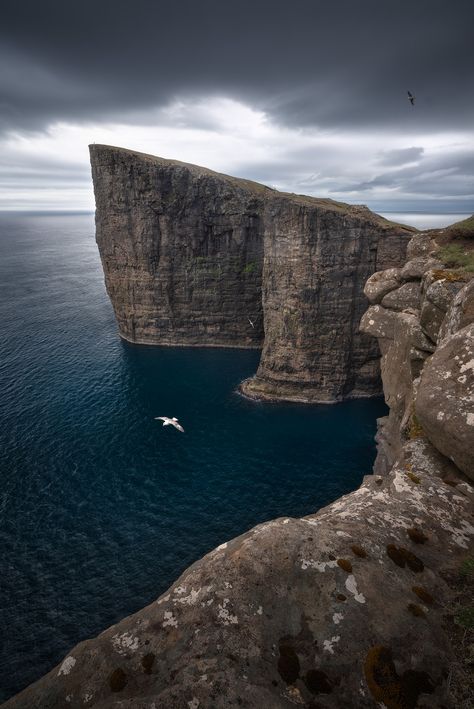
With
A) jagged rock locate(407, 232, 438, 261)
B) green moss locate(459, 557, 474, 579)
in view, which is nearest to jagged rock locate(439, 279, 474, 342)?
green moss locate(459, 557, 474, 579)

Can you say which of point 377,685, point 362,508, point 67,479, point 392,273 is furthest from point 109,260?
point 377,685

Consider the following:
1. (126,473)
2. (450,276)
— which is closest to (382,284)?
(450,276)

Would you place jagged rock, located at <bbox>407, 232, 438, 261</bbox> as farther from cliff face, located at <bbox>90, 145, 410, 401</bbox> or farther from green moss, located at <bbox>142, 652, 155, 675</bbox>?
green moss, located at <bbox>142, 652, 155, 675</bbox>

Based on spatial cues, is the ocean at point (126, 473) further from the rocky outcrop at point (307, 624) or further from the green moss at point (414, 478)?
the green moss at point (414, 478)

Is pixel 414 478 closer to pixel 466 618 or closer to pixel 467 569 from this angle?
pixel 467 569

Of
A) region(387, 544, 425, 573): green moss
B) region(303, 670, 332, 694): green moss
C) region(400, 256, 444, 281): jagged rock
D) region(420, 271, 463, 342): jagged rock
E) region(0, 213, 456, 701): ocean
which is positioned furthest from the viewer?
region(400, 256, 444, 281): jagged rock

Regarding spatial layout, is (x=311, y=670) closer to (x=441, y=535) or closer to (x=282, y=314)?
(x=441, y=535)
